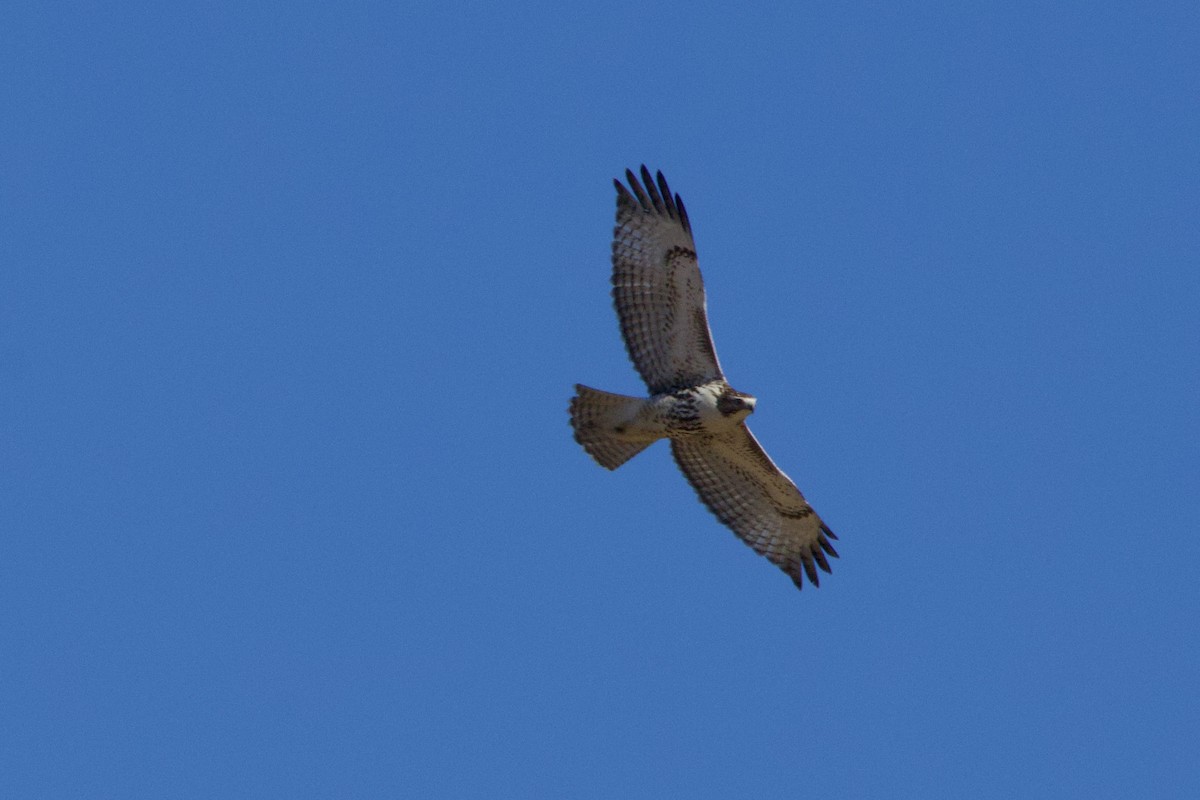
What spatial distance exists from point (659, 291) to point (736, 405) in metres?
1.05

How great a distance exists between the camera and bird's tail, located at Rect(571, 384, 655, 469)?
1769 cm

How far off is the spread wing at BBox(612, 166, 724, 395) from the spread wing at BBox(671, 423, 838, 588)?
2.07 ft

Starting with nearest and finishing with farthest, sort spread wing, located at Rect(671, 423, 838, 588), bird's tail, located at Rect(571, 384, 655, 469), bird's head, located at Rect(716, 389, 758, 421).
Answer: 1. bird's head, located at Rect(716, 389, 758, 421)
2. bird's tail, located at Rect(571, 384, 655, 469)
3. spread wing, located at Rect(671, 423, 838, 588)

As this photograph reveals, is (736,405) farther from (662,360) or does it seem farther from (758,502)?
(758,502)

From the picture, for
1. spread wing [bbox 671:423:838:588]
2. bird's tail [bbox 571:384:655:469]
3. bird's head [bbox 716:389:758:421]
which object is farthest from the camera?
spread wing [bbox 671:423:838:588]

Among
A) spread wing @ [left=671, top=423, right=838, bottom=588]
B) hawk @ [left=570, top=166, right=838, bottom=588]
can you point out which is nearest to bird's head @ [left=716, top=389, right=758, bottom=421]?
hawk @ [left=570, top=166, right=838, bottom=588]

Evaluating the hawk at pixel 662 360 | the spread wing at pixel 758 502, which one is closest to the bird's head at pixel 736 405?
the hawk at pixel 662 360

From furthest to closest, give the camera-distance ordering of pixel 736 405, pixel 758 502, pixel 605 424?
pixel 758 502
pixel 605 424
pixel 736 405

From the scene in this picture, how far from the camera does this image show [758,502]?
60.7ft

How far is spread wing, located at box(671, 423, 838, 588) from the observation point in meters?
18.1

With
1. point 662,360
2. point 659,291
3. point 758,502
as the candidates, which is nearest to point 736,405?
point 662,360

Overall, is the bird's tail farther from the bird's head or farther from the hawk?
the bird's head

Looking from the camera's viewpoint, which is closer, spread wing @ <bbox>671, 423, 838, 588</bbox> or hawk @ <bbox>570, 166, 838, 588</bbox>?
hawk @ <bbox>570, 166, 838, 588</bbox>

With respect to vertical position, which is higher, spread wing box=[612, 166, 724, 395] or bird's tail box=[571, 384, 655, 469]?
spread wing box=[612, 166, 724, 395]
